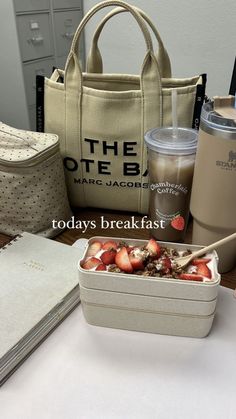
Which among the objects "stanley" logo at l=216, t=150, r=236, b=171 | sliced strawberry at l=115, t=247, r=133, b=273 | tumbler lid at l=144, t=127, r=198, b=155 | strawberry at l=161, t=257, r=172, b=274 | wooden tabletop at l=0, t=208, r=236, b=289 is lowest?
wooden tabletop at l=0, t=208, r=236, b=289

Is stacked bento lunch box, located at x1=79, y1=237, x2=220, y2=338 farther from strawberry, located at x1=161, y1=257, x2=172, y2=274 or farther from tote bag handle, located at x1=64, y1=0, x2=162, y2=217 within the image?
tote bag handle, located at x1=64, y1=0, x2=162, y2=217

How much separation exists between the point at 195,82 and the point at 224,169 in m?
0.26

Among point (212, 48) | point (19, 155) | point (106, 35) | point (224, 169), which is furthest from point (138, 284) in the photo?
point (106, 35)

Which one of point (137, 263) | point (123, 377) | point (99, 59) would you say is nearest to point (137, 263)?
point (137, 263)

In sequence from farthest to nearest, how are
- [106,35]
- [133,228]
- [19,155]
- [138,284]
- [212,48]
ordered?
[106,35] < [212,48] < [133,228] < [19,155] < [138,284]

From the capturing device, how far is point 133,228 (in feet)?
2.27

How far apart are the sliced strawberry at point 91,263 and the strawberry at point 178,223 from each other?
0.66 ft

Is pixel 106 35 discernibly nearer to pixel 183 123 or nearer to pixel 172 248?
pixel 183 123

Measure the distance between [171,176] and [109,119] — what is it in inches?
6.6

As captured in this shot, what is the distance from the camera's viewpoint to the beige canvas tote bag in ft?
2.04

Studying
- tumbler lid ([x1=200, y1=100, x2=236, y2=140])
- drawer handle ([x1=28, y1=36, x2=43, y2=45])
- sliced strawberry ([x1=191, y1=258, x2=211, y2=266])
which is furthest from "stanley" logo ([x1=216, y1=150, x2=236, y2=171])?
drawer handle ([x1=28, y1=36, x2=43, y2=45])

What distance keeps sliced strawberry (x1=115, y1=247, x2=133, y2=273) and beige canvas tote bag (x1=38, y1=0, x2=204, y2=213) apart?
0.87 ft

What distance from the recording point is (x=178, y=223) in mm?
605

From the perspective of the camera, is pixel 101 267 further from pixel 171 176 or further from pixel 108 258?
pixel 171 176
